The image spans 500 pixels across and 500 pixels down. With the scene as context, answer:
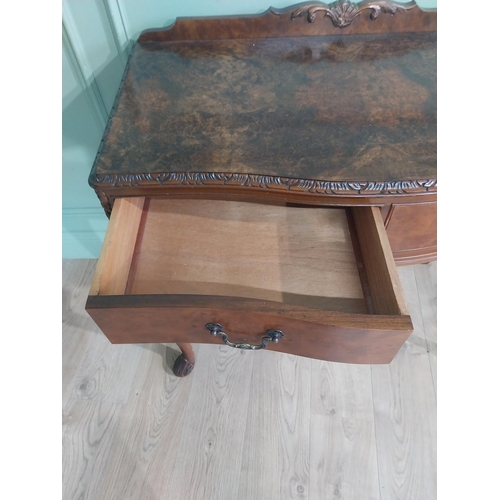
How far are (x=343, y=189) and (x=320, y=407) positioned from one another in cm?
63

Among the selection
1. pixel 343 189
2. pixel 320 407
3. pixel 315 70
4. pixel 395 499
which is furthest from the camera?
pixel 320 407

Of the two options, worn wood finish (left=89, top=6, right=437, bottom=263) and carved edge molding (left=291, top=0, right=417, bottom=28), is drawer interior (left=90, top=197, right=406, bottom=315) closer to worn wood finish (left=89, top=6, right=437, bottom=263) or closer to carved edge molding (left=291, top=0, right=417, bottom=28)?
worn wood finish (left=89, top=6, right=437, bottom=263)

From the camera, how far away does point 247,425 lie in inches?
38.0

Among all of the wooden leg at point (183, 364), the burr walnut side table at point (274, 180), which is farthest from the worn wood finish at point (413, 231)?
the wooden leg at point (183, 364)

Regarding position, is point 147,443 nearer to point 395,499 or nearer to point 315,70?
point 395,499

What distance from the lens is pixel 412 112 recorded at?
639 millimetres

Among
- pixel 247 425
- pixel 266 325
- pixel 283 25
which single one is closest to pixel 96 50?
pixel 283 25

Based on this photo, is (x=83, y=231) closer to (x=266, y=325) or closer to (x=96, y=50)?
(x=96, y=50)

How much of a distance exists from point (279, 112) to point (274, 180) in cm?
15

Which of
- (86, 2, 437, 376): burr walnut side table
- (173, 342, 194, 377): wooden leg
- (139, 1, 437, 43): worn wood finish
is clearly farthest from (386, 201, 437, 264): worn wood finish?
(173, 342, 194, 377): wooden leg

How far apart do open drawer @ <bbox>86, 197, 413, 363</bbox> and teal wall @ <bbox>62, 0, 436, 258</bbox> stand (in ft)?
1.08

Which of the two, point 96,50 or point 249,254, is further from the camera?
point 96,50

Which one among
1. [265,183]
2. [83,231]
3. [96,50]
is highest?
[96,50]
